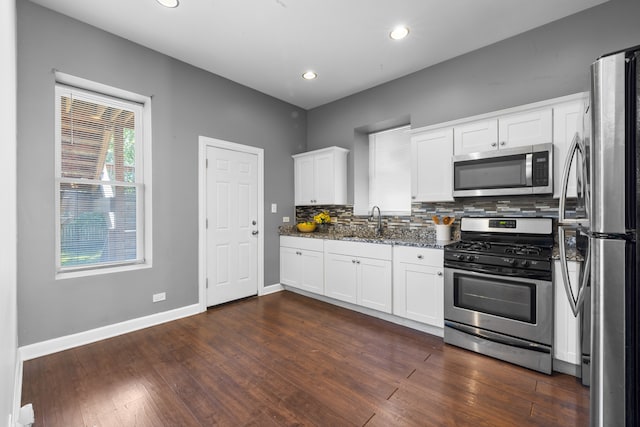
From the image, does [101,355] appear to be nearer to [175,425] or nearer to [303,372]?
[175,425]

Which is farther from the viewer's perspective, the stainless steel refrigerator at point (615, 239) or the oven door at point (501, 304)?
the oven door at point (501, 304)

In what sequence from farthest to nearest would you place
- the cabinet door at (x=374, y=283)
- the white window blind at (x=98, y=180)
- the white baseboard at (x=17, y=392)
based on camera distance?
the cabinet door at (x=374, y=283), the white window blind at (x=98, y=180), the white baseboard at (x=17, y=392)

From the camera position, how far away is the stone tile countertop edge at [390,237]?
2.79 m

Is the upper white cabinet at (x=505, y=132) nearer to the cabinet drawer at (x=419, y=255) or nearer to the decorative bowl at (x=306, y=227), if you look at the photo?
the cabinet drawer at (x=419, y=255)

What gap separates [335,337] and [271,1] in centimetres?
306

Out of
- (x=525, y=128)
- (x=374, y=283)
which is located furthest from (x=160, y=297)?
(x=525, y=128)

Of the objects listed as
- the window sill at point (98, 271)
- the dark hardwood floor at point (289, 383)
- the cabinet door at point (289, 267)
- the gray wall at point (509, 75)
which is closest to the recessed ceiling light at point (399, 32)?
the gray wall at point (509, 75)

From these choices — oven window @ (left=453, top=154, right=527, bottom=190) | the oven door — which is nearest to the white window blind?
the oven door

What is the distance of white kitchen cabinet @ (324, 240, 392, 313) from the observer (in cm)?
321

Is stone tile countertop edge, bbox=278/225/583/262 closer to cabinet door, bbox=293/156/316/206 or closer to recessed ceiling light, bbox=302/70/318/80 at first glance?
cabinet door, bbox=293/156/316/206

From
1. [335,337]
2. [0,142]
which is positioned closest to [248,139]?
[335,337]

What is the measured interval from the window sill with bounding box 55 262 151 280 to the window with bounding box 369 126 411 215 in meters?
3.05

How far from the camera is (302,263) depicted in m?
4.16

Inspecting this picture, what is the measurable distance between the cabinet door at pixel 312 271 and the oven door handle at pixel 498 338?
168 cm
